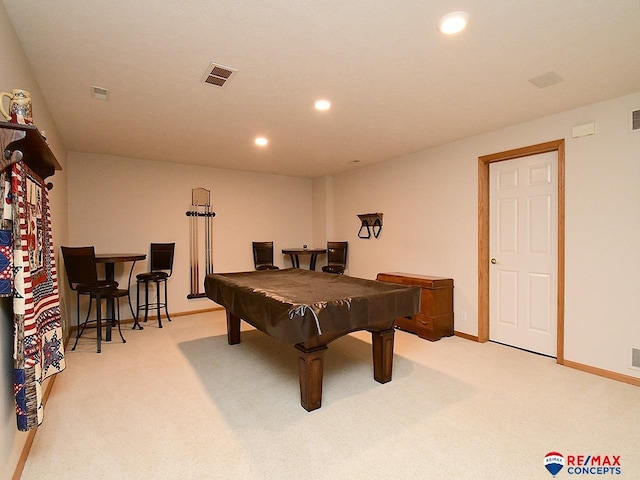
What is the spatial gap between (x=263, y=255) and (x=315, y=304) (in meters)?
3.96

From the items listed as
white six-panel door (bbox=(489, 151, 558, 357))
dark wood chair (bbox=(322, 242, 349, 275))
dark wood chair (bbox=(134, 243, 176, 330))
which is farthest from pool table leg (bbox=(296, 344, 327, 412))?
dark wood chair (bbox=(322, 242, 349, 275))

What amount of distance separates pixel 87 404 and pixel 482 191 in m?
4.33

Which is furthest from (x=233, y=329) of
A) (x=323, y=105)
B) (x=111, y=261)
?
(x=323, y=105)

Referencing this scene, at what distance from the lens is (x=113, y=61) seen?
227 cm

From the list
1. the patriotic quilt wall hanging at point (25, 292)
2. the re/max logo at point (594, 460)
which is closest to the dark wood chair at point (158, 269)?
the patriotic quilt wall hanging at point (25, 292)

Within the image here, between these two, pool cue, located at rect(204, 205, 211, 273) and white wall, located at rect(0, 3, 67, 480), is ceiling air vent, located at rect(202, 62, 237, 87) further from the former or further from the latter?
pool cue, located at rect(204, 205, 211, 273)

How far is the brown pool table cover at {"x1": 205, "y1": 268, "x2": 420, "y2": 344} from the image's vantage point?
2.13 m

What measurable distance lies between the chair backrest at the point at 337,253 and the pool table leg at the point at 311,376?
3525 mm

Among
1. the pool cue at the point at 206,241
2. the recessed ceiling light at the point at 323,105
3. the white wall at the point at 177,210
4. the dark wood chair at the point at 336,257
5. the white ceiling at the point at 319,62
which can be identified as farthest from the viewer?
the dark wood chair at the point at 336,257

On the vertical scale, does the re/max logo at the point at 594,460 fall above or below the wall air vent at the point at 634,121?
below

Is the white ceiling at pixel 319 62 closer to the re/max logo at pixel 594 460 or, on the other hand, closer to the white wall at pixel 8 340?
the white wall at pixel 8 340

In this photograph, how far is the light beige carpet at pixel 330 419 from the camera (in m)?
1.82

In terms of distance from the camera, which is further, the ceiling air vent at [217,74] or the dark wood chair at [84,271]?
the dark wood chair at [84,271]

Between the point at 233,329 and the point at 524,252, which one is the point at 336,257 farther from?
the point at 524,252
